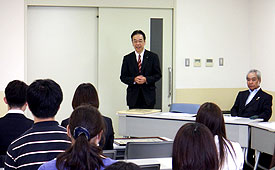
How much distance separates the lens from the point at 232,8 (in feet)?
25.9

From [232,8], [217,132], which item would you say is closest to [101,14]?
[232,8]

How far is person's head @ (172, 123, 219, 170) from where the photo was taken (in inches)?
76.1

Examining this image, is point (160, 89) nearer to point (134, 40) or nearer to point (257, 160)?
point (134, 40)

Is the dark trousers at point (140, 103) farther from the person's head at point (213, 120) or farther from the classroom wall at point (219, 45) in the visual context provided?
the person's head at point (213, 120)

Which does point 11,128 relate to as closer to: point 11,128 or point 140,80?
point 11,128

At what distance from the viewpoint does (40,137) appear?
98.7 inches

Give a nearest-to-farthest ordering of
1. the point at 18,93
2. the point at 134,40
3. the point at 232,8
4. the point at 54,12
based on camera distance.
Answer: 1. the point at 18,93
2. the point at 134,40
3. the point at 54,12
4. the point at 232,8

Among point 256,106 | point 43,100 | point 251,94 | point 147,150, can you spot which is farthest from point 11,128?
point 251,94

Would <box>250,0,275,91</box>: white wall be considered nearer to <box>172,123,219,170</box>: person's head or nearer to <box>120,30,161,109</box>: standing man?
<box>120,30,161,109</box>: standing man

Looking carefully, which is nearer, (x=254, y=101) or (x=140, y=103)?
(x=254, y=101)

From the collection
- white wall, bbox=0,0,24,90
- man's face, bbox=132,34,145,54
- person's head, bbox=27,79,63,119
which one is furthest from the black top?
white wall, bbox=0,0,24,90

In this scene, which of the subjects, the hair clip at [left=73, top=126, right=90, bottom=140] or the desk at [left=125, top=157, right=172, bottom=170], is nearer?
the hair clip at [left=73, top=126, right=90, bottom=140]

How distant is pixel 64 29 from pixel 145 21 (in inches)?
52.2

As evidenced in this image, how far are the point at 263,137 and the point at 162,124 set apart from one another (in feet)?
4.21
